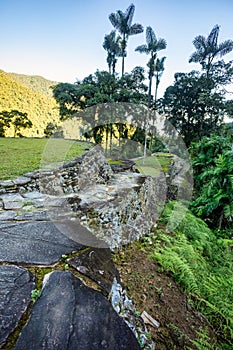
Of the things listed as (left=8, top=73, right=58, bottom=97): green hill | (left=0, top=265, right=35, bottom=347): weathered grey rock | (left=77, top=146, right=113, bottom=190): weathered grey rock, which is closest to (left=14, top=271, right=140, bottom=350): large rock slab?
(left=0, top=265, right=35, bottom=347): weathered grey rock

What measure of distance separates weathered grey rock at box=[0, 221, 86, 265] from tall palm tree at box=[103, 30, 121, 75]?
15.3 metres

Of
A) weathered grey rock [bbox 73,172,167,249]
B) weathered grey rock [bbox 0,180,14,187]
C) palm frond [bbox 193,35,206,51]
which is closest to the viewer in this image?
weathered grey rock [bbox 73,172,167,249]

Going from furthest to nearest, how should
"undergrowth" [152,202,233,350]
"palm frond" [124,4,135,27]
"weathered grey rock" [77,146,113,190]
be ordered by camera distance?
"palm frond" [124,4,135,27] < "weathered grey rock" [77,146,113,190] < "undergrowth" [152,202,233,350]

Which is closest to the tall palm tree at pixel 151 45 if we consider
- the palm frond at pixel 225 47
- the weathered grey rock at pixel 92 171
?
the palm frond at pixel 225 47

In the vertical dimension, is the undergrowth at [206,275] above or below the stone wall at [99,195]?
below

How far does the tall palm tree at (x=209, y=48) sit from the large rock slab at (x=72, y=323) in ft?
56.2

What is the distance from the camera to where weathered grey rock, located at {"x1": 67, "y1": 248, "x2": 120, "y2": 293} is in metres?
1.33

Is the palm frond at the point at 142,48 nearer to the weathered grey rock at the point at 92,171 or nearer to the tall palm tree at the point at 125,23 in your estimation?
the tall palm tree at the point at 125,23

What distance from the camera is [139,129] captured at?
15641mm

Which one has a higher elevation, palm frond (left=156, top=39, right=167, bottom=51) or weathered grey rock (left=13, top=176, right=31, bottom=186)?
palm frond (left=156, top=39, right=167, bottom=51)

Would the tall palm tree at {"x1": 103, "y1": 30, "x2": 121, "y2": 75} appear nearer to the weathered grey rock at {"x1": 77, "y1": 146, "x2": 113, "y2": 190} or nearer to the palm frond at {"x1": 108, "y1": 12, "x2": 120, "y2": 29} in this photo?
the palm frond at {"x1": 108, "y1": 12, "x2": 120, "y2": 29}

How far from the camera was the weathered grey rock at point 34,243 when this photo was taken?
4.42ft

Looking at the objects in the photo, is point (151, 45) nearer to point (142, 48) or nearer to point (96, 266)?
point (142, 48)

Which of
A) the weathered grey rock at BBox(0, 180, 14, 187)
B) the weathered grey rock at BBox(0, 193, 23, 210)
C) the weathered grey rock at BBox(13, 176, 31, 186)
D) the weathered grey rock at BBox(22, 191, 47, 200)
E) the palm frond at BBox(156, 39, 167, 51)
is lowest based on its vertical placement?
the weathered grey rock at BBox(22, 191, 47, 200)
